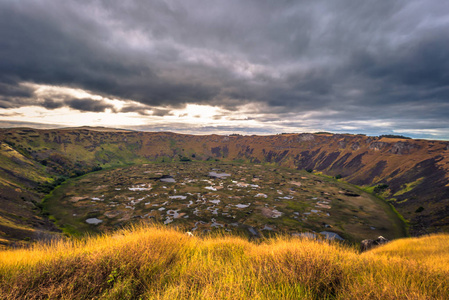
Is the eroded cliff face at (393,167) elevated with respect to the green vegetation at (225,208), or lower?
elevated

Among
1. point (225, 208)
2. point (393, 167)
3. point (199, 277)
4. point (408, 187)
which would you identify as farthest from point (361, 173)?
point (199, 277)

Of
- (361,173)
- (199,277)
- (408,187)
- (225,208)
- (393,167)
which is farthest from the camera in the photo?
(361,173)

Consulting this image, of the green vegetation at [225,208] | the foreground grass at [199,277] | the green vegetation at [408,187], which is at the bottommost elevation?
the green vegetation at [225,208]

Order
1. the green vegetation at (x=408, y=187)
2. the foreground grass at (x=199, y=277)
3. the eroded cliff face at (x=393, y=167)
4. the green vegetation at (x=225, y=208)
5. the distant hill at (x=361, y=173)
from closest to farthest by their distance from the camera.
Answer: the foreground grass at (x=199, y=277), the green vegetation at (x=225, y=208), the distant hill at (x=361, y=173), the eroded cliff face at (x=393, y=167), the green vegetation at (x=408, y=187)

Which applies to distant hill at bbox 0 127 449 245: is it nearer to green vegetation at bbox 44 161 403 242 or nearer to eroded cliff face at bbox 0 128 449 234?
eroded cliff face at bbox 0 128 449 234

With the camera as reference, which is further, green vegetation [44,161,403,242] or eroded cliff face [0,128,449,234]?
eroded cliff face [0,128,449,234]

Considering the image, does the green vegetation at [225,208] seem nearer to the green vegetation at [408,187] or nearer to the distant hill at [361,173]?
the distant hill at [361,173]

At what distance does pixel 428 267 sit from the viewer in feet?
18.5

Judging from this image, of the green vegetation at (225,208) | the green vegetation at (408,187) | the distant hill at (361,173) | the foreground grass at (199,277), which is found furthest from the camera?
the green vegetation at (408,187)

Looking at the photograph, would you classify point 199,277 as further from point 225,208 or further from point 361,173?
point 361,173

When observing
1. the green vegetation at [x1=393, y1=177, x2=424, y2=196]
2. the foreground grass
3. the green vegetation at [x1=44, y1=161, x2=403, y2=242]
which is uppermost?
the foreground grass

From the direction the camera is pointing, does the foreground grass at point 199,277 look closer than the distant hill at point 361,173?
Yes

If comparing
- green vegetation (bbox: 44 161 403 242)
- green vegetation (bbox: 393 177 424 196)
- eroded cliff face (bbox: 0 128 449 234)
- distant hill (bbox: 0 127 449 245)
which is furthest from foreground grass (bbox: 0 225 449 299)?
green vegetation (bbox: 393 177 424 196)

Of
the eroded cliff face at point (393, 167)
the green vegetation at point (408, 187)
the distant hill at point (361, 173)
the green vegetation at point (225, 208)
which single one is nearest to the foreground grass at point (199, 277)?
the green vegetation at point (225, 208)
